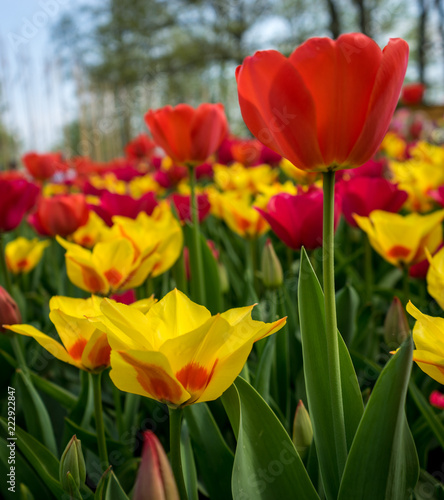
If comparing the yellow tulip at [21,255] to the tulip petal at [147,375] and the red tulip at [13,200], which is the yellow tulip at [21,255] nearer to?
the red tulip at [13,200]

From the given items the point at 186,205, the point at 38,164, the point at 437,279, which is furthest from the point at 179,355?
the point at 38,164

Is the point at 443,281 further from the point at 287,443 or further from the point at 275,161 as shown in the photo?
the point at 275,161

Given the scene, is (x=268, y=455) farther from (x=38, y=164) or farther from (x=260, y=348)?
(x=38, y=164)

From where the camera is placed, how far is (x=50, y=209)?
1151 mm

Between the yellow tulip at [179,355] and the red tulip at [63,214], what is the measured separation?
0.78m

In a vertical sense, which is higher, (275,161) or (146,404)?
(275,161)

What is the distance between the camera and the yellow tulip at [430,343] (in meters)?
0.40

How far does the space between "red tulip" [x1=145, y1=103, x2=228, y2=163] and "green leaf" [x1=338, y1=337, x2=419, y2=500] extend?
0.69 m

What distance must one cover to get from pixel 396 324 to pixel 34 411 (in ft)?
1.60

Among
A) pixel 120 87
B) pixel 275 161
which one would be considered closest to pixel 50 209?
pixel 275 161

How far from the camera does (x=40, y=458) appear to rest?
0.62m

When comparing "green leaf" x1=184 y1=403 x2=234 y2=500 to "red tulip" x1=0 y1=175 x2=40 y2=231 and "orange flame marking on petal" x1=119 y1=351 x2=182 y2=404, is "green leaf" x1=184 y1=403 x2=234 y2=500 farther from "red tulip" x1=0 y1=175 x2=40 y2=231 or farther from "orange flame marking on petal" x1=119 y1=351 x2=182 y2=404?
"red tulip" x1=0 y1=175 x2=40 y2=231

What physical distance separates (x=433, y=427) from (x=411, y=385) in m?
0.06

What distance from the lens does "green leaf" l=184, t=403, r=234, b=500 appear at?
1.88 ft
